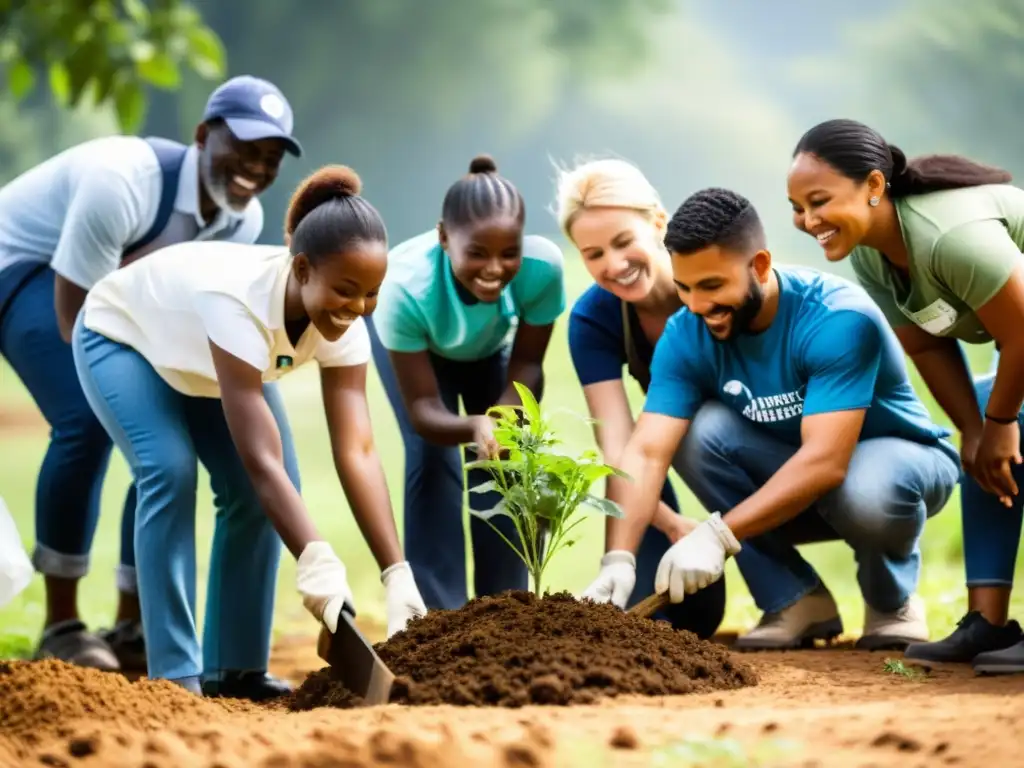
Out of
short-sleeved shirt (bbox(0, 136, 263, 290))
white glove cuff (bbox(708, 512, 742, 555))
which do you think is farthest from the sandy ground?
short-sleeved shirt (bbox(0, 136, 263, 290))

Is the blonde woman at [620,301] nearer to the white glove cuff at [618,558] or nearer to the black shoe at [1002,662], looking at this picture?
the white glove cuff at [618,558]

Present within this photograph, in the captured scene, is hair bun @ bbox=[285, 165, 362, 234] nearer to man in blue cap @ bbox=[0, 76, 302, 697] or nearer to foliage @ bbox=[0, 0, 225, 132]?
man in blue cap @ bbox=[0, 76, 302, 697]

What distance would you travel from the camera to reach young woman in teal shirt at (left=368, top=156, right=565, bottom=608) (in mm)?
3715

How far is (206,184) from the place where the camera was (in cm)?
418

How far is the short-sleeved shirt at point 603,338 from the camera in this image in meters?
3.97

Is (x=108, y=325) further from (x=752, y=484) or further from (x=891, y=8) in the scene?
(x=891, y=8)

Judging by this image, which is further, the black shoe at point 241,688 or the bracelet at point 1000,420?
the black shoe at point 241,688

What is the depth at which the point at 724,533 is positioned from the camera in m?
3.38

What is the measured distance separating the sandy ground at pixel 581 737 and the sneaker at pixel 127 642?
6.26 ft

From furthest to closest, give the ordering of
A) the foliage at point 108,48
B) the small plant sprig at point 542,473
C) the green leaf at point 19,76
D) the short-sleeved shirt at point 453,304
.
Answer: the short-sleeved shirt at point 453,304 → the small plant sprig at point 542,473 → the green leaf at point 19,76 → the foliage at point 108,48

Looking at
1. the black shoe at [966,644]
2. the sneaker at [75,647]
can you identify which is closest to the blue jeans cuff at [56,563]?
the sneaker at [75,647]

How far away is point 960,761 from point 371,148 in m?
7.68

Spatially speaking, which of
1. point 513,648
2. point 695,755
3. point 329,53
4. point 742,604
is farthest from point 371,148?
point 695,755

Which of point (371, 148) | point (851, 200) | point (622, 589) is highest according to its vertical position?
point (371, 148)
